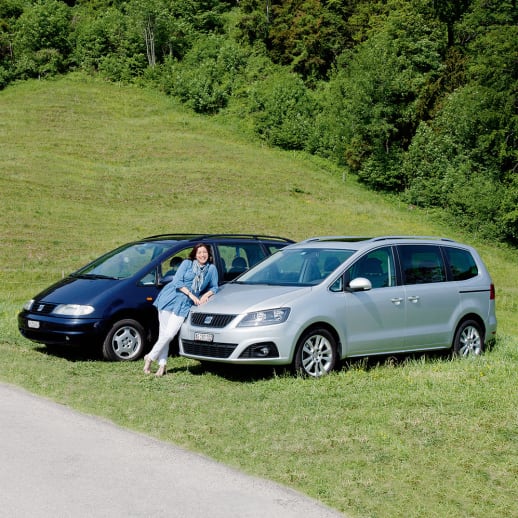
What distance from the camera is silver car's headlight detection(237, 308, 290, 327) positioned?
31.7 feet

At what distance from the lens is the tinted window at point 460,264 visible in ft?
39.2

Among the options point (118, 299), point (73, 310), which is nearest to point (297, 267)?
point (118, 299)

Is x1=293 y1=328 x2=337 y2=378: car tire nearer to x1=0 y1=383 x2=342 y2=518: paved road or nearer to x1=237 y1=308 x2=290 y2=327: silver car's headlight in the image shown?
x1=237 y1=308 x2=290 y2=327: silver car's headlight

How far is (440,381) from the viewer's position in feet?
30.8

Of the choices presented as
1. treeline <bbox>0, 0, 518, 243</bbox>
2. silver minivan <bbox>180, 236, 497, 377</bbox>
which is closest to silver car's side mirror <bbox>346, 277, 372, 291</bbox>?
silver minivan <bbox>180, 236, 497, 377</bbox>

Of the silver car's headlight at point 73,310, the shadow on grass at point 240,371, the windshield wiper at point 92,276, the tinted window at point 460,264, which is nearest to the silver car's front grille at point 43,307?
the silver car's headlight at point 73,310

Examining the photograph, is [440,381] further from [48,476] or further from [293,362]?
[48,476]

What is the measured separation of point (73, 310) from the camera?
1136 cm

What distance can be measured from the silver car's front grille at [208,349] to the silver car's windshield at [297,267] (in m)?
1.31

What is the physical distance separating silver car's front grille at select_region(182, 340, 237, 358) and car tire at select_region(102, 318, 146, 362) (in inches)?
58.6

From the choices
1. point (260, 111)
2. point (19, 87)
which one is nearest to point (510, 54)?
point (260, 111)

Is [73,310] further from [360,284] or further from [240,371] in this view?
[360,284]

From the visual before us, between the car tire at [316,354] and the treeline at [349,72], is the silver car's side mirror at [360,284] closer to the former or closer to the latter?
the car tire at [316,354]

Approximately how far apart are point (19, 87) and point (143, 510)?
2878 inches
